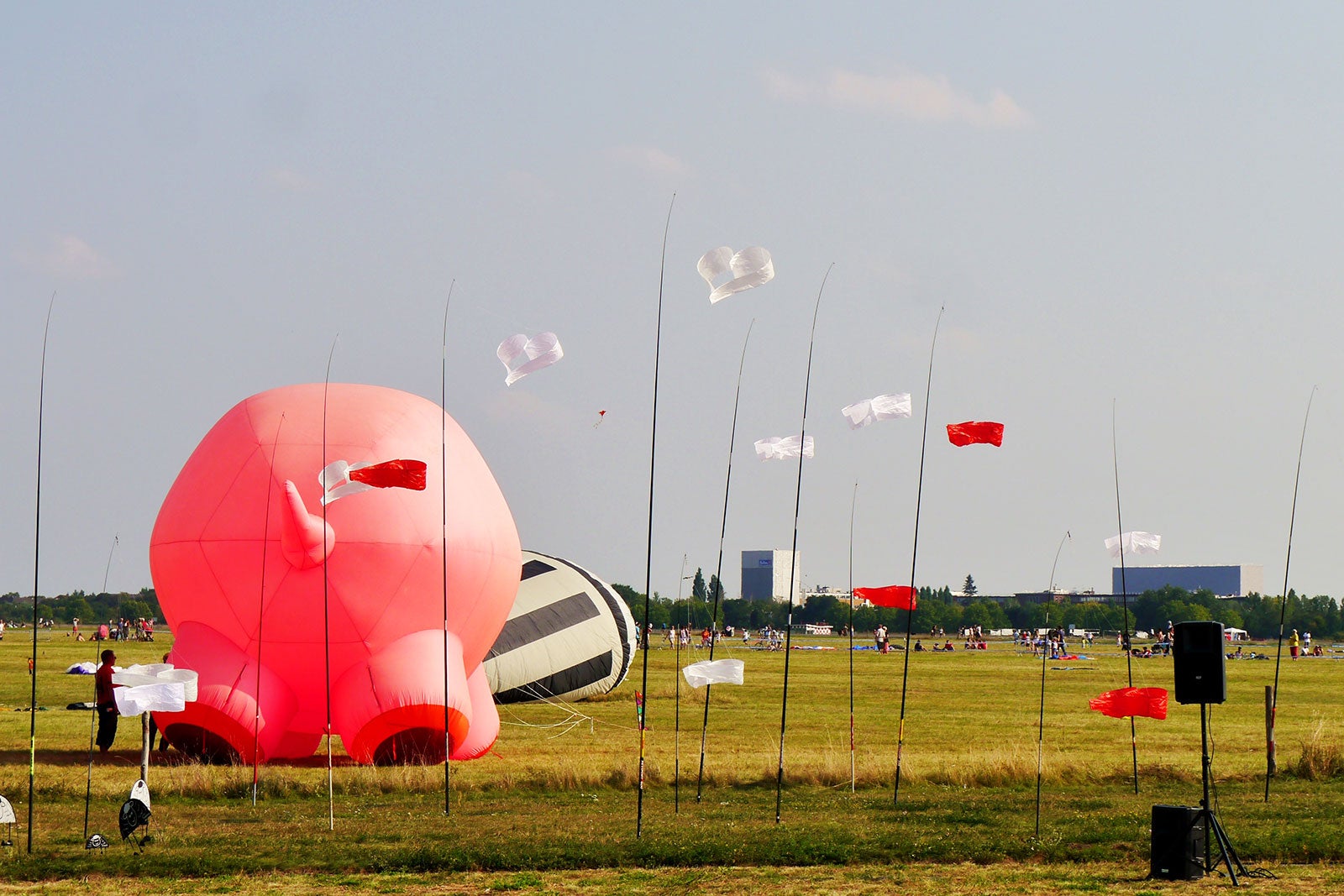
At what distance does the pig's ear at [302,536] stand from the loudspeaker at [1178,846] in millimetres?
11979

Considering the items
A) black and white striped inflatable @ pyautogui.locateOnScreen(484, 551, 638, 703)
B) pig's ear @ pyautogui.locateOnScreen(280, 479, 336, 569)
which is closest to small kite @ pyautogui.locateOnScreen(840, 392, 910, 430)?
pig's ear @ pyautogui.locateOnScreen(280, 479, 336, 569)

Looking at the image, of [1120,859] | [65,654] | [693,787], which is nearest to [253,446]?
[693,787]

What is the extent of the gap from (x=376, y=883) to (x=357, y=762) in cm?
910

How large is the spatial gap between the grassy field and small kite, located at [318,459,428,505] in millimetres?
3881

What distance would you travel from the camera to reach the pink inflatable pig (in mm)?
21750

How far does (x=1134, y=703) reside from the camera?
18.0 meters

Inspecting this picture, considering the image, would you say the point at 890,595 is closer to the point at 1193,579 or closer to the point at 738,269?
the point at 738,269

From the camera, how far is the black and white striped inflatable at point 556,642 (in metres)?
35.8

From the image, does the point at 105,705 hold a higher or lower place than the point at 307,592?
lower

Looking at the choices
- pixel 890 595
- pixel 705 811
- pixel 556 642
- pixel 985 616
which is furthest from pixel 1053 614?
pixel 705 811

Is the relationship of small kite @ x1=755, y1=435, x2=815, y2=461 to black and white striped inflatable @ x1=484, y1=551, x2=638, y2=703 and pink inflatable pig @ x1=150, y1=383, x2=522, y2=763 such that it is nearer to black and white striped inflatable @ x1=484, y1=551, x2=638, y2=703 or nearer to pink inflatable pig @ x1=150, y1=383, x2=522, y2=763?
pink inflatable pig @ x1=150, y1=383, x2=522, y2=763

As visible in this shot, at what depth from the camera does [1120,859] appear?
14680 millimetres

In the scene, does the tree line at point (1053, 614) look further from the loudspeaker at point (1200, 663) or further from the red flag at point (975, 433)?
the loudspeaker at point (1200, 663)

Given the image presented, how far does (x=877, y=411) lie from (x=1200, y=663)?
22.3 ft
